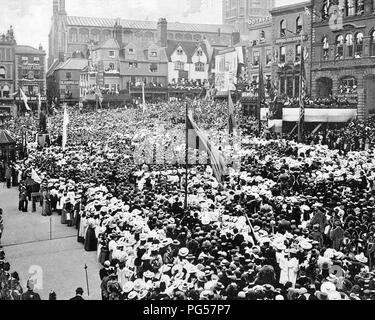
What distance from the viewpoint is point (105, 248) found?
15.6 meters

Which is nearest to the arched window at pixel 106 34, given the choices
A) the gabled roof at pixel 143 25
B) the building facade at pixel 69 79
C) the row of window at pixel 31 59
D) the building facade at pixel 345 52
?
the gabled roof at pixel 143 25

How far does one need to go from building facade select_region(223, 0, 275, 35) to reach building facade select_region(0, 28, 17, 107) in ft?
202

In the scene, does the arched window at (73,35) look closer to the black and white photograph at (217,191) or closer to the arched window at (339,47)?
the black and white photograph at (217,191)

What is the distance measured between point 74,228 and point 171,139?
14.8 meters

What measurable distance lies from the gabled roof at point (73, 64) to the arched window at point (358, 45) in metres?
46.1

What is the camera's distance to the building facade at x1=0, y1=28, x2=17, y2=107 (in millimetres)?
56781

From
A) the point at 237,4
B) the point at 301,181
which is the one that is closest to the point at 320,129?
the point at 301,181

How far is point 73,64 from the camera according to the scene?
81562 millimetres

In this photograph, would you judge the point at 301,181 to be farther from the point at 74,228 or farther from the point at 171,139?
the point at 171,139

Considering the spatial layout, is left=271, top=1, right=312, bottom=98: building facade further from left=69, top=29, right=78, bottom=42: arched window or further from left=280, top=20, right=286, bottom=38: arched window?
left=69, top=29, right=78, bottom=42: arched window

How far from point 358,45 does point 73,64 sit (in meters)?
47.8

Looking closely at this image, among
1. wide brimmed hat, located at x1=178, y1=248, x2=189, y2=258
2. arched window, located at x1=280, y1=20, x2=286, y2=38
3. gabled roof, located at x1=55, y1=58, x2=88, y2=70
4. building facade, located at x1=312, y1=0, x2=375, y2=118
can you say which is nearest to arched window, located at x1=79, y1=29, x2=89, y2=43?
gabled roof, located at x1=55, y1=58, x2=88, y2=70

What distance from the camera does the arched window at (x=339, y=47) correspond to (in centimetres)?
4803

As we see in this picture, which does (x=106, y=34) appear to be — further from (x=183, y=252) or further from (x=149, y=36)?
(x=183, y=252)
